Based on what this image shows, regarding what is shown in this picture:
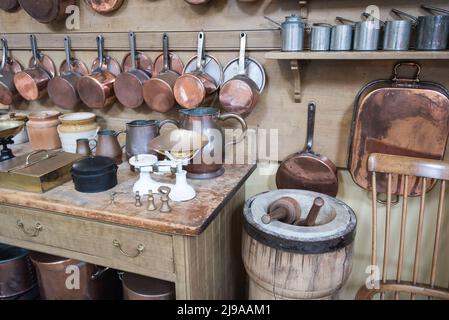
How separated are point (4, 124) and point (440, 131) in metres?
1.70

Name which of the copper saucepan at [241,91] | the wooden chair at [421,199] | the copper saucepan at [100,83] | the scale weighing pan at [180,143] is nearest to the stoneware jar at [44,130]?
the copper saucepan at [100,83]

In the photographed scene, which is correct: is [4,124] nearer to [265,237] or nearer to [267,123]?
[267,123]

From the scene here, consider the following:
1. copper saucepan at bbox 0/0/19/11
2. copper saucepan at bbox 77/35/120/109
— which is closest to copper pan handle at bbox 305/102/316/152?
copper saucepan at bbox 77/35/120/109

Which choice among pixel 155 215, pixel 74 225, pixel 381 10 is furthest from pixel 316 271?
pixel 381 10

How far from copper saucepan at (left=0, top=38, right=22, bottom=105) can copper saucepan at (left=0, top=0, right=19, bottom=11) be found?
15cm

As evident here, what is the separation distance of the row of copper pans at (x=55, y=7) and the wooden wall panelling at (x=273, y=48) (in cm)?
4

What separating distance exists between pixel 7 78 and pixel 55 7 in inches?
17.6

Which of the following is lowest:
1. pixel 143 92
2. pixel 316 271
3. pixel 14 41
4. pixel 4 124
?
pixel 316 271

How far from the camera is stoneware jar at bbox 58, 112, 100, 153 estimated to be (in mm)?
1490

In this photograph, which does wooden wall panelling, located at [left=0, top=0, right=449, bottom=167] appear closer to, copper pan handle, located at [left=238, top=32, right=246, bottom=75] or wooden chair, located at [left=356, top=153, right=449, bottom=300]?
copper pan handle, located at [left=238, top=32, right=246, bottom=75]

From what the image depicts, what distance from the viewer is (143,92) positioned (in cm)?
146

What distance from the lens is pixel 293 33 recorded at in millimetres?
1164

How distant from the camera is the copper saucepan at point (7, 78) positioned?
167 cm

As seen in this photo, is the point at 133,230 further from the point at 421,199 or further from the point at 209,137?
the point at 421,199
